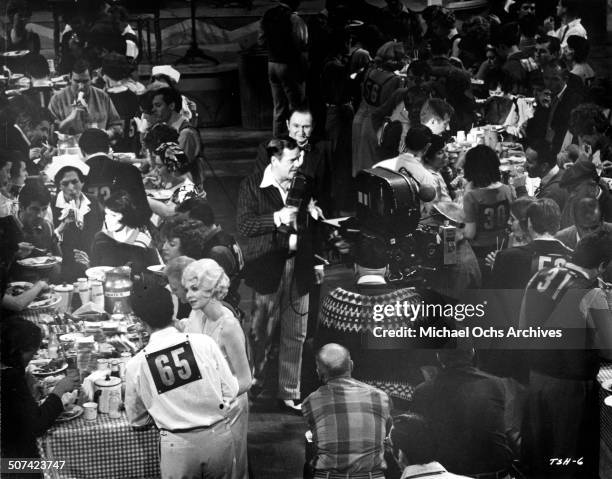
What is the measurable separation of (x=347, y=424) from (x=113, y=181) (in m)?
1.74

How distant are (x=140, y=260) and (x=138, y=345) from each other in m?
0.47

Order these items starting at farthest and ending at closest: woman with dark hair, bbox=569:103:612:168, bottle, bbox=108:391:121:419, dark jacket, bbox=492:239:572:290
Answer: woman with dark hair, bbox=569:103:612:168 < dark jacket, bbox=492:239:572:290 < bottle, bbox=108:391:121:419

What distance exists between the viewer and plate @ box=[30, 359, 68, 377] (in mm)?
4605

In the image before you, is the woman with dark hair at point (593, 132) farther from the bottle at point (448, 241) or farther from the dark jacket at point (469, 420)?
A: the dark jacket at point (469, 420)

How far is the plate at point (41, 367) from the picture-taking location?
461cm

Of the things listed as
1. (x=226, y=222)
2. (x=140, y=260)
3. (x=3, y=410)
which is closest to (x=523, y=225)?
(x=226, y=222)

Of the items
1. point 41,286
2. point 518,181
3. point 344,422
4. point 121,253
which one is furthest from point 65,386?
point 518,181

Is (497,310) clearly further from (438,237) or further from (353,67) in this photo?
(353,67)

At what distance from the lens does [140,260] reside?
4859 millimetres

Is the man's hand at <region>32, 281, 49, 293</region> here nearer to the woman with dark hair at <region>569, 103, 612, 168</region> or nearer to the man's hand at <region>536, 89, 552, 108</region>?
the man's hand at <region>536, 89, 552, 108</region>

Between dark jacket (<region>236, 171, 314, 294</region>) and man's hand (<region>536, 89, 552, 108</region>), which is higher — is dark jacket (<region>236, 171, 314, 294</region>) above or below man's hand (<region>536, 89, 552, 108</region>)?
below

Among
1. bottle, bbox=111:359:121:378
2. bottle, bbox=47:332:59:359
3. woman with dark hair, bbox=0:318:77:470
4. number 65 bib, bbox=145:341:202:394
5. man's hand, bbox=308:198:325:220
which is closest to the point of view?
number 65 bib, bbox=145:341:202:394

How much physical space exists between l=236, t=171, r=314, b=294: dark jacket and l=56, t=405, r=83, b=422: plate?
111cm

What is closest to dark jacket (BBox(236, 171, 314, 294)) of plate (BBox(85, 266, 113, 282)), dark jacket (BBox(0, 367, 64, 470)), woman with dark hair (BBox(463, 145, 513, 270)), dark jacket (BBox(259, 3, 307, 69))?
dark jacket (BBox(259, 3, 307, 69))
